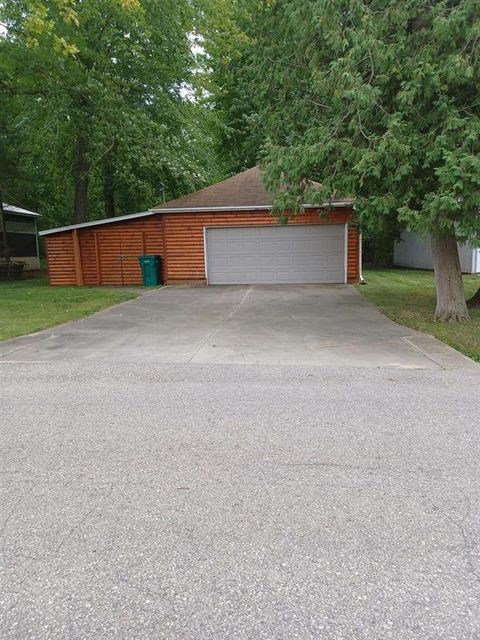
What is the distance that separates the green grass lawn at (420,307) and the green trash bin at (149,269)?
7119mm

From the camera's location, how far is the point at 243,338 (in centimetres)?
827

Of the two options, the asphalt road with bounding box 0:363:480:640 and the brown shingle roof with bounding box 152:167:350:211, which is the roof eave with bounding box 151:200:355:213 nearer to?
the brown shingle roof with bounding box 152:167:350:211

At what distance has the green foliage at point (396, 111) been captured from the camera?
6969 millimetres

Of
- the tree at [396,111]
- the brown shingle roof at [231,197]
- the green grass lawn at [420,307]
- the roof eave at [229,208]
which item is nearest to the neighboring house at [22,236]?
the roof eave at [229,208]

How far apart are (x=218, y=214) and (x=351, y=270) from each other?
4.95 metres

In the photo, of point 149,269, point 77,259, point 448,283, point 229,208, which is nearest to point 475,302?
point 448,283

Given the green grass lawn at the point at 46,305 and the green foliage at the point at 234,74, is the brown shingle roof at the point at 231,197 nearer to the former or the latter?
the green foliage at the point at 234,74

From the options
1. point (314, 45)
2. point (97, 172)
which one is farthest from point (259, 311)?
point (97, 172)

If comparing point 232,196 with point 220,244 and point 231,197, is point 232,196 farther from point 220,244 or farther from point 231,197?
point 220,244

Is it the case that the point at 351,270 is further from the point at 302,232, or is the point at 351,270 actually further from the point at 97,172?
the point at 97,172

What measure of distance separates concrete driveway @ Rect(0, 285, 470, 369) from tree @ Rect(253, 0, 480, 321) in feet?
6.72

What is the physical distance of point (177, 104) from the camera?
19.6 meters

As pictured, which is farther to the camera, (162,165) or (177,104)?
(177,104)

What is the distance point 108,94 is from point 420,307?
11657 mm
